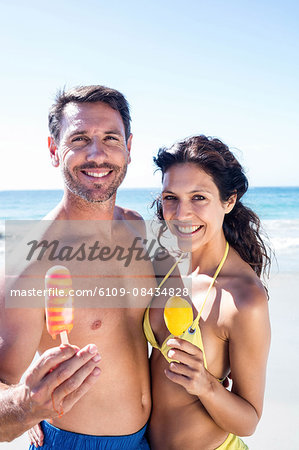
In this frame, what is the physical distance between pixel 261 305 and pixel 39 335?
1.21 m

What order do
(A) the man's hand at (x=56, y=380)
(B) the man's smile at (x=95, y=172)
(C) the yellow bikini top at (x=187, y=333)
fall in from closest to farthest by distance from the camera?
(A) the man's hand at (x=56, y=380)
(C) the yellow bikini top at (x=187, y=333)
(B) the man's smile at (x=95, y=172)

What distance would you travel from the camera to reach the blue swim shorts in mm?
2508

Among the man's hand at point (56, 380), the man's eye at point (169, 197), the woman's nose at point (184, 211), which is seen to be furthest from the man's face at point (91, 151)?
the man's hand at point (56, 380)

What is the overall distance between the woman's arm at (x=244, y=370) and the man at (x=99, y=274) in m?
0.43

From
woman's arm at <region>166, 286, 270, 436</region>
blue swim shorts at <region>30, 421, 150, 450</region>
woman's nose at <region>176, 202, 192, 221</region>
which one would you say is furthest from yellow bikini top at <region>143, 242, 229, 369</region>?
blue swim shorts at <region>30, 421, 150, 450</region>

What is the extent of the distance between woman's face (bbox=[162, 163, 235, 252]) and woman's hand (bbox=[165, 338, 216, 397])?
0.84m

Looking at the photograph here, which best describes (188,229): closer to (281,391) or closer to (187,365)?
(187,365)

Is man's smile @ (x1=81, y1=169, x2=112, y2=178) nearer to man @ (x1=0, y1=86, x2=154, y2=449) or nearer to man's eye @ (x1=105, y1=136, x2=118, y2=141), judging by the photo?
man @ (x1=0, y1=86, x2=154, y2=449)

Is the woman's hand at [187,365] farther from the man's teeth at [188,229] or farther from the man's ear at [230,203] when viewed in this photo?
the man's ear at [230,203]

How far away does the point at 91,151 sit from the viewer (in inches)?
103

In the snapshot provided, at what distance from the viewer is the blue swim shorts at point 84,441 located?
251cm

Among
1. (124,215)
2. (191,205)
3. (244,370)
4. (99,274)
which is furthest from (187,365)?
(124,215)

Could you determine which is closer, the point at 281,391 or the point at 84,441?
the point at 84,441

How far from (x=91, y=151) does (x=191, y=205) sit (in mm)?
689
